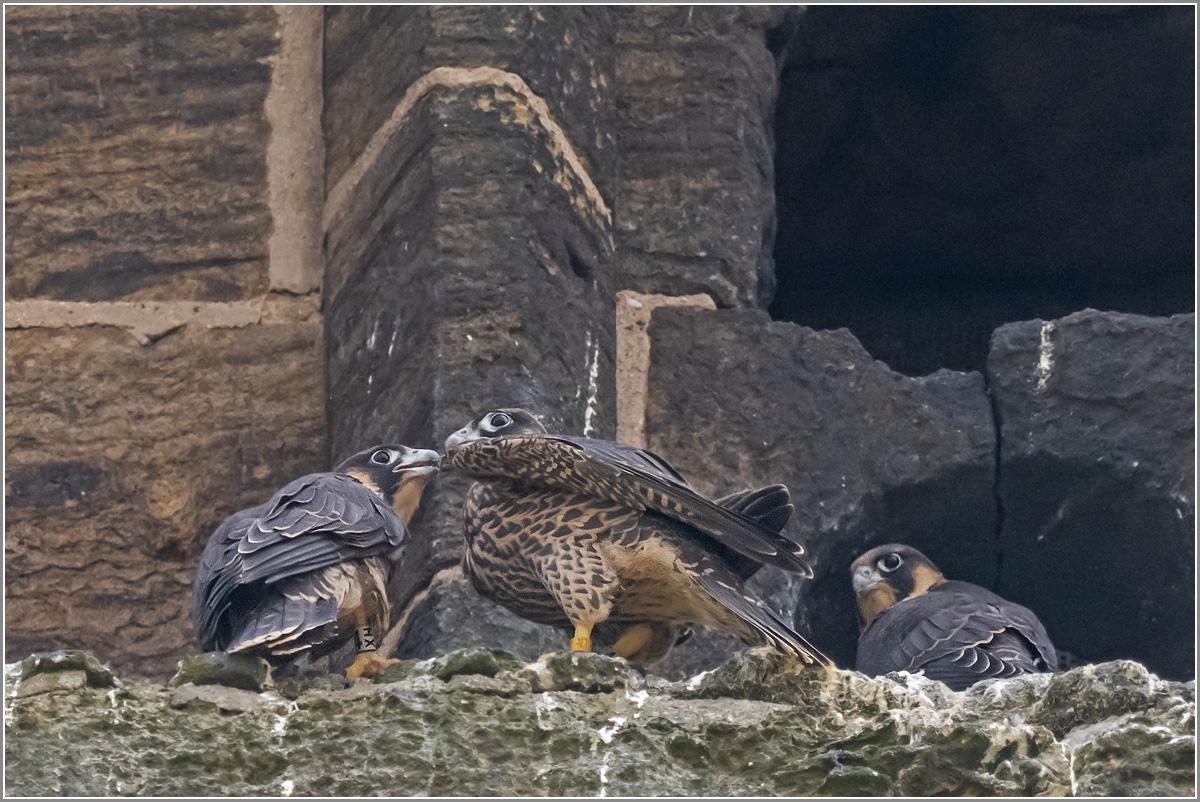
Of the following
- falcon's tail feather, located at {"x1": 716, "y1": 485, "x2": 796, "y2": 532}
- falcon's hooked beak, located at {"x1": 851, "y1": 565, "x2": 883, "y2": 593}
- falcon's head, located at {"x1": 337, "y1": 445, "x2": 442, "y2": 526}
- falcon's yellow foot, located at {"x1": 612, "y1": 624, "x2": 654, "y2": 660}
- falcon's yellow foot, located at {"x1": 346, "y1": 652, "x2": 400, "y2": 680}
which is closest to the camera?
falcon's yellow foot, located at {"x1": 346, "y1": 652, "x2": 400, "y2": 680}

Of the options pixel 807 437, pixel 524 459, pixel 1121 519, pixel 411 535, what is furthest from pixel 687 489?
pixel 1121 519

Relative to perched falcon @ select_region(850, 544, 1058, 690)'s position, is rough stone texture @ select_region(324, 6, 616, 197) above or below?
above

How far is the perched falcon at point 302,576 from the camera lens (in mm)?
2984

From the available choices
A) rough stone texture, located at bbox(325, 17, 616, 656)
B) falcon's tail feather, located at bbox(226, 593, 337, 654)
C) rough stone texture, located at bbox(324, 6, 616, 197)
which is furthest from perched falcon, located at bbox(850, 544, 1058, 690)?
rough stone texture, located at bbox(324, 6, 616, 197)

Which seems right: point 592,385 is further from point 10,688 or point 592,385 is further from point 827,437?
point 10,688

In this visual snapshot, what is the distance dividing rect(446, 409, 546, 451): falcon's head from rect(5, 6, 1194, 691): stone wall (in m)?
0.50

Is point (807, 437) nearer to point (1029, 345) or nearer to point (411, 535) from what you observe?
point (1029, 345)

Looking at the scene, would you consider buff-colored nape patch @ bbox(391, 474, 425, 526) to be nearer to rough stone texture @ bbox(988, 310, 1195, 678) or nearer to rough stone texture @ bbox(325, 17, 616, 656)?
rough stone texture @ bbox(325, 17, 616, 656)

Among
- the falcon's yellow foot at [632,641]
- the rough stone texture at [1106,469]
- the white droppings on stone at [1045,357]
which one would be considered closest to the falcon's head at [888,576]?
the rough stone texture at [1106,469]

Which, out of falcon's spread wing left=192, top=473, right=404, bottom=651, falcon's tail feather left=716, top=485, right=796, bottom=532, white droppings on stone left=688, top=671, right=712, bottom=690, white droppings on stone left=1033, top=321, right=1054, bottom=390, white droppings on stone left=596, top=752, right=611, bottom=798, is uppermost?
white droppings on stone left=1033, top=321, right=1054, bottom=390

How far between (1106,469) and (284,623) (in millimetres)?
2092

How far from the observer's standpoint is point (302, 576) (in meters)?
3.04

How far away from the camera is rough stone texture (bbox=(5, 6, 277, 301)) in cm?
457

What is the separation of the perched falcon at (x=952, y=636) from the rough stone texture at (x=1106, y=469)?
1.57 ft
